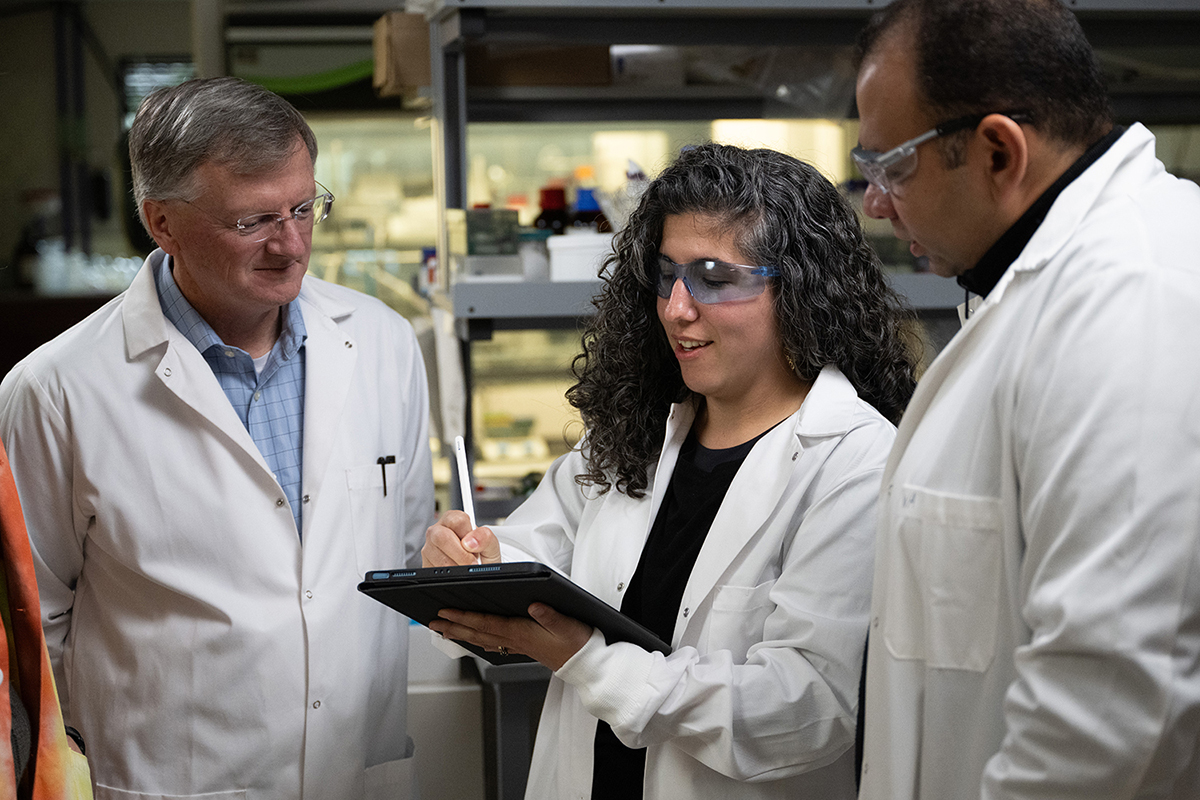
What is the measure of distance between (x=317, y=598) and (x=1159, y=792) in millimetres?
1207

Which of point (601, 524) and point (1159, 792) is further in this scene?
point (601, 524)

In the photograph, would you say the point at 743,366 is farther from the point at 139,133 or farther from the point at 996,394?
the point at 139,133

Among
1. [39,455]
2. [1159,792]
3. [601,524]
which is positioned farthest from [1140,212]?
[39,455]

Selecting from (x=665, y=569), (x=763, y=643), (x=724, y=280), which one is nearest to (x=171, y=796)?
(x=665, y=569)

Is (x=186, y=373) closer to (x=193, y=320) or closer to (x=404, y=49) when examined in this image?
(x=193, y=320)

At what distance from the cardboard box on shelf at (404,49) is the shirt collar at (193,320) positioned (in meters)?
1.12

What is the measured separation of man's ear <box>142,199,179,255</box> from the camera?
1.61 m

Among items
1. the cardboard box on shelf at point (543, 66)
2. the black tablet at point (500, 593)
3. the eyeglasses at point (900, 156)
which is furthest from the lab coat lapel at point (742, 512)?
the cardboard box on shelf at point (543, 66)

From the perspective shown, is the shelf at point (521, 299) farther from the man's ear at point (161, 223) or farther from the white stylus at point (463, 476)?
the white stylus at point (463, 476)

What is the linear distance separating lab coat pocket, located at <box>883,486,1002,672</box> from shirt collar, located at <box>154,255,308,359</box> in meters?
1.10

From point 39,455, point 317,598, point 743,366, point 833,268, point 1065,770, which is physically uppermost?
point 833,268

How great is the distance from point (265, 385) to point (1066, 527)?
50.8 inches

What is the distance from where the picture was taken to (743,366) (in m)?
1.47

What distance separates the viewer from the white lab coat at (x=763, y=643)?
1.27 m
